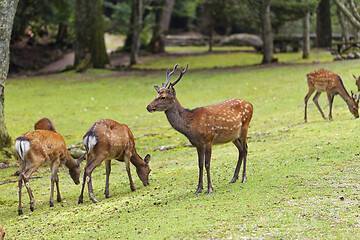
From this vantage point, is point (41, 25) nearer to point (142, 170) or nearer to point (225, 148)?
point (225, 148)

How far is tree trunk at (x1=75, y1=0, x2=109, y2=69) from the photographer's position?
92.8ft

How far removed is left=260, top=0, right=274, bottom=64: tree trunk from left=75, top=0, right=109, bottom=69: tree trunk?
8.71 meters

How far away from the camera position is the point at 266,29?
28.4 metres

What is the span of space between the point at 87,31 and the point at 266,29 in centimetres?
953

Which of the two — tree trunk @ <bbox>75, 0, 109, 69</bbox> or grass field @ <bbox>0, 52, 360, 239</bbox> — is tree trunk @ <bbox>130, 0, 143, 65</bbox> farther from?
grass field @ <bbox>0, 52, 360, 239</bbox>

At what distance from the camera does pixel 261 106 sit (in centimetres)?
1777

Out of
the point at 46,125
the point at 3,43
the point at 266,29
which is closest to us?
the point at 46,125

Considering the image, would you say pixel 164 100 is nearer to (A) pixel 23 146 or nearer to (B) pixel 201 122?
(B) pixel 201 122

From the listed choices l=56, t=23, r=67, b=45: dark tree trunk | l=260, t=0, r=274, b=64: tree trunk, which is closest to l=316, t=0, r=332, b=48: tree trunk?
l=260, t=0, r=274, b=64: tree trunk

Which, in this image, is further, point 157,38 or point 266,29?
point 157,38

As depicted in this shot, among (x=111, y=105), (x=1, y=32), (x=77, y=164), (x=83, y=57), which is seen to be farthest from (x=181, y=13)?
(x=77, y=164)

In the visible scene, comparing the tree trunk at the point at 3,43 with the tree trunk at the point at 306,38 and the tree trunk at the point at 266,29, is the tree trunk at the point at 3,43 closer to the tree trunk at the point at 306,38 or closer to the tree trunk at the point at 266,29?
the tree trunk at the point at 266,29

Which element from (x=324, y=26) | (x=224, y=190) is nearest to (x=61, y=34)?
(x=324, y=26)

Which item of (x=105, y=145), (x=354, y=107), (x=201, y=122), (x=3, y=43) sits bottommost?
(x=354, y=107)
